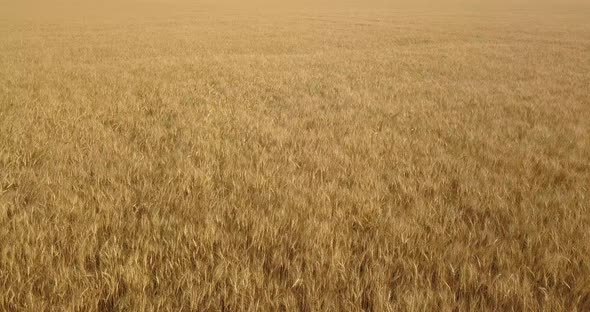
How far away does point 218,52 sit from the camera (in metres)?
14.0

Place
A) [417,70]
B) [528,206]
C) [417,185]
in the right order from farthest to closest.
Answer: [417,70] < [417,185] < [528,206]

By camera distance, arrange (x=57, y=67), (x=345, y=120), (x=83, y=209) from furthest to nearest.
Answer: (x=57, y=67), (x=345, y=120), (x=83, y=209)

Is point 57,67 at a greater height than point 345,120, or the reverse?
point 57,67

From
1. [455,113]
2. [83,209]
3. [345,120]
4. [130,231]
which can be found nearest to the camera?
[130,231]

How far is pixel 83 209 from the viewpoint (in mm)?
2566

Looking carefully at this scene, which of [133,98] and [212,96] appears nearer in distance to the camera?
[133,98]

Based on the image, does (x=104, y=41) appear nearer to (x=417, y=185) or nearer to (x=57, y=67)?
(x=57, y=67)

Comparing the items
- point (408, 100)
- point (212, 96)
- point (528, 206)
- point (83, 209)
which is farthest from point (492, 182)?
point (212, 96)

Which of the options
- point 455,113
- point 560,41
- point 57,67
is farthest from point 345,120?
point 560,41

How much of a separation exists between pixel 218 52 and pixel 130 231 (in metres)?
12.6

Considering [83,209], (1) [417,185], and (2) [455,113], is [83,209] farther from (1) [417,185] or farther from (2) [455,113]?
(2) [455,113]

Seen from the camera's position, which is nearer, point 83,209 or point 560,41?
point 83,209

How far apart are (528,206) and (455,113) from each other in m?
3.39

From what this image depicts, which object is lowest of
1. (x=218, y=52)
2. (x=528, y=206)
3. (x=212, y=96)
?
(x=528, y=206)
